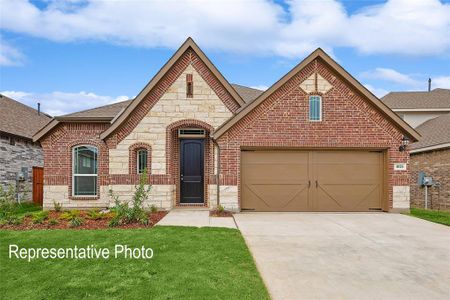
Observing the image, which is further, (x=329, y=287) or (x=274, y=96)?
(x=274, y=96)

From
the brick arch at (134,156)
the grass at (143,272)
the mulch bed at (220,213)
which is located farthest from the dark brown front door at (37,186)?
the grass at (143,272)

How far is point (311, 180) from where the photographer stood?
43.7ft

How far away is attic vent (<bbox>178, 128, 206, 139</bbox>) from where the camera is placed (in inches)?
554

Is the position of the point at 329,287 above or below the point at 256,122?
below

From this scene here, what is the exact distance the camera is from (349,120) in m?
A: 13.2

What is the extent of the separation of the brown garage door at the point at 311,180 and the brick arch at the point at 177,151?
146 cm

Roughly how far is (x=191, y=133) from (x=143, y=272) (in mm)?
8714

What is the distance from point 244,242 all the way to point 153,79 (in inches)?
309

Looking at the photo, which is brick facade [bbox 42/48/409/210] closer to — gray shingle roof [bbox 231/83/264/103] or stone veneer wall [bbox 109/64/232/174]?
stone veneer wall [bbox 109/64/232/174]

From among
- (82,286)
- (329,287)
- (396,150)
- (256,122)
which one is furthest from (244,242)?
(396,150)

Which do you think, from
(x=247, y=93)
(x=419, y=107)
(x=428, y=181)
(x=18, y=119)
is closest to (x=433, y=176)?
(x=428, y=181)

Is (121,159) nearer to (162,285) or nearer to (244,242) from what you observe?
(244,242)

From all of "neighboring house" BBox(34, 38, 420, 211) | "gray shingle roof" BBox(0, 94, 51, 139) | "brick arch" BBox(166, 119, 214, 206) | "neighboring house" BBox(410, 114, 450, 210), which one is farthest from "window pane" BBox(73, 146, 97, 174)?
"neighboring house" BBox(410, 114, 450, 210)

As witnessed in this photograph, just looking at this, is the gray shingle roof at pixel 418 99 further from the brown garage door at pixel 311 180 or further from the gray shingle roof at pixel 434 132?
the brown garage door at pixel 311 180
